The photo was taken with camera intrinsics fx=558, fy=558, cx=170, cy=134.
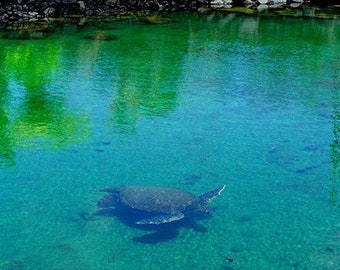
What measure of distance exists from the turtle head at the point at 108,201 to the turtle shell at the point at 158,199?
0.10 metres

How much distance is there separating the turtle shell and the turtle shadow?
0.11 meters

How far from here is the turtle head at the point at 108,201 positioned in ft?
21.5

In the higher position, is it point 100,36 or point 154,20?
point 154,20

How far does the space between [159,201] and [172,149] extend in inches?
83.5

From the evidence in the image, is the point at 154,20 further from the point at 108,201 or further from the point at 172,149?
the point at 108,201

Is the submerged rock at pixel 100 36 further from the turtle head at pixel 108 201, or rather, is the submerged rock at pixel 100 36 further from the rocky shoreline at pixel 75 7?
the turtle head at pixel 108 201

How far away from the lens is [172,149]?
8.34 metres

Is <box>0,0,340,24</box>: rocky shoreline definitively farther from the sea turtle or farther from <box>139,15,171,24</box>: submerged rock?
the sea turtle

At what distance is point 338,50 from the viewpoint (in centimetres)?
1515

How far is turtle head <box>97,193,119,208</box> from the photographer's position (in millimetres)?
6542

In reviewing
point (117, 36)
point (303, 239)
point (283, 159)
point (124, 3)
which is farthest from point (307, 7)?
point (303, 239)

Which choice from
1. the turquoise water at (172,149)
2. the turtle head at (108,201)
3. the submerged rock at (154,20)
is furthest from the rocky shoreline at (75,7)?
the turtle head at (108,201)

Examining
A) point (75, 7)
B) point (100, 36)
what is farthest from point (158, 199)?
point (75, 7)

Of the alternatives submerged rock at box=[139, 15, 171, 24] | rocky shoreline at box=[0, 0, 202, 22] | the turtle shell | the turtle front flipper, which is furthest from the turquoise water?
rocky shoreline at box=[0, 0, 202, 22]
